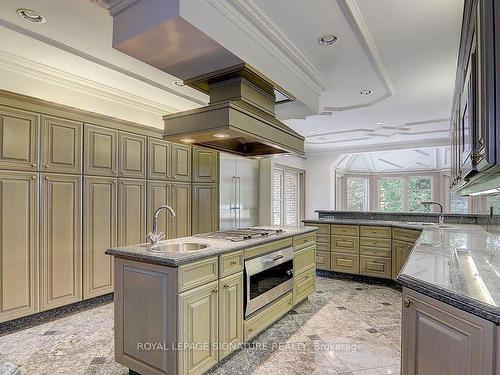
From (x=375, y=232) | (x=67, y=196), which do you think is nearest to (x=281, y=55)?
(x=67, y=196)

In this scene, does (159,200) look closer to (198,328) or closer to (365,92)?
(198,328)

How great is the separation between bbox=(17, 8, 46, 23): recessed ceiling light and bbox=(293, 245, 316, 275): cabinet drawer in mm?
3026

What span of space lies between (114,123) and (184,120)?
Result: 68.7 inches

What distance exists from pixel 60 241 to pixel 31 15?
2.06 m

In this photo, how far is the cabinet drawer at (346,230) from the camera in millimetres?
4566

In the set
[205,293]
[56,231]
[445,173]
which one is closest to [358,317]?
[205,293]

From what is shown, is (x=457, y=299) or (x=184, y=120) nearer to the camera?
(x=457, y=299)

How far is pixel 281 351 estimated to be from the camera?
251cm

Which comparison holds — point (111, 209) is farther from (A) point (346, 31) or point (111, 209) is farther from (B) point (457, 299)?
(B) point (457, 299)

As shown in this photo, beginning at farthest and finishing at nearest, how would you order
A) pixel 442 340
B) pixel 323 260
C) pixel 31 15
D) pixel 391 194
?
pixel 391 194
pixel 323 260
pixel 31 15
pixel 442 340

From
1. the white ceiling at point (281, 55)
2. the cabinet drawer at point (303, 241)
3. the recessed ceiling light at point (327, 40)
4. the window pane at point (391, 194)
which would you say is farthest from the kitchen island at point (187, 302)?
the window pane at point (391, 194)

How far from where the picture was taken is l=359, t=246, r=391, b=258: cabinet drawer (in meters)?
4.33

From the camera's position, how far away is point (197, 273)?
78.7 inches

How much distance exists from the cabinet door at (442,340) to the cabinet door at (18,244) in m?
3.18
